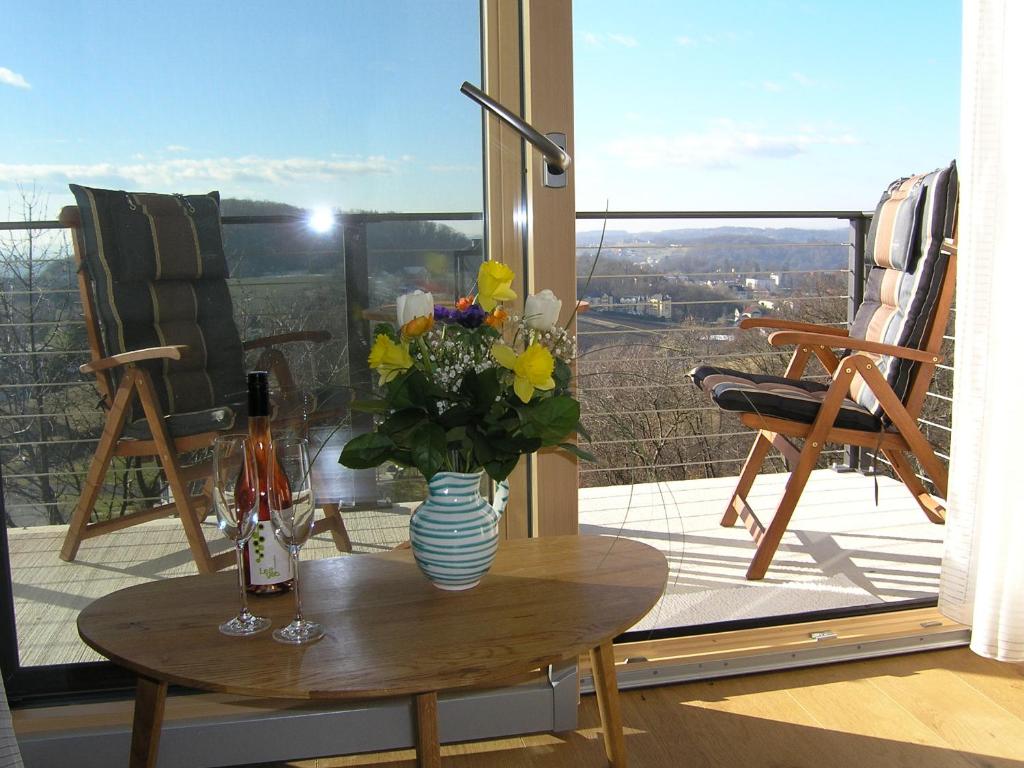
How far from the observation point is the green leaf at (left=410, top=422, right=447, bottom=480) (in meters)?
1.09

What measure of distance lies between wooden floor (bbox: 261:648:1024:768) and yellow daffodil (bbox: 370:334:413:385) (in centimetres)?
85

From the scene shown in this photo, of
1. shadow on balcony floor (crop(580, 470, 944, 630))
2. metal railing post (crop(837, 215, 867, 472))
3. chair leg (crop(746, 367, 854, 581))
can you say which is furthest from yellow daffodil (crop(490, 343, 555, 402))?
metal railing post (crop(837, 215, 867, 472))

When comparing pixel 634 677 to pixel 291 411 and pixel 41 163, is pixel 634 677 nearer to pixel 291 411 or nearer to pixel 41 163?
pixel 291 411

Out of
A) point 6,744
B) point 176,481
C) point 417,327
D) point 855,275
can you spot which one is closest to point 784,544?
point 855,275

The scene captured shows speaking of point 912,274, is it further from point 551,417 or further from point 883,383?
point 551,417

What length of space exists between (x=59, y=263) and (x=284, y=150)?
42cm

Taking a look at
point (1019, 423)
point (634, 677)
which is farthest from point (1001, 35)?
point (634, 677)

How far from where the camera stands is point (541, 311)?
45.9 inches

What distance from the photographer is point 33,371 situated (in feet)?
5.00

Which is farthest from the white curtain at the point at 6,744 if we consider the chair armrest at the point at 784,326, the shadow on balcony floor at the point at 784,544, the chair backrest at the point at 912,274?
the chair armrest at the point at 784,326

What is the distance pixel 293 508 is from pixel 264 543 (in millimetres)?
135

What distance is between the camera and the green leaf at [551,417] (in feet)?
3.67

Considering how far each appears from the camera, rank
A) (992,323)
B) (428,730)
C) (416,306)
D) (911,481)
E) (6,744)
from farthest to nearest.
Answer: (911,481) → (992,323) → (416,306) → (428,730) → (6,744)

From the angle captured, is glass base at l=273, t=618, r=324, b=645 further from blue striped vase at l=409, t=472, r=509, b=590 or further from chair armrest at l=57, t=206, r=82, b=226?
chair armrest at l=57, t=206, r=82, b=226
